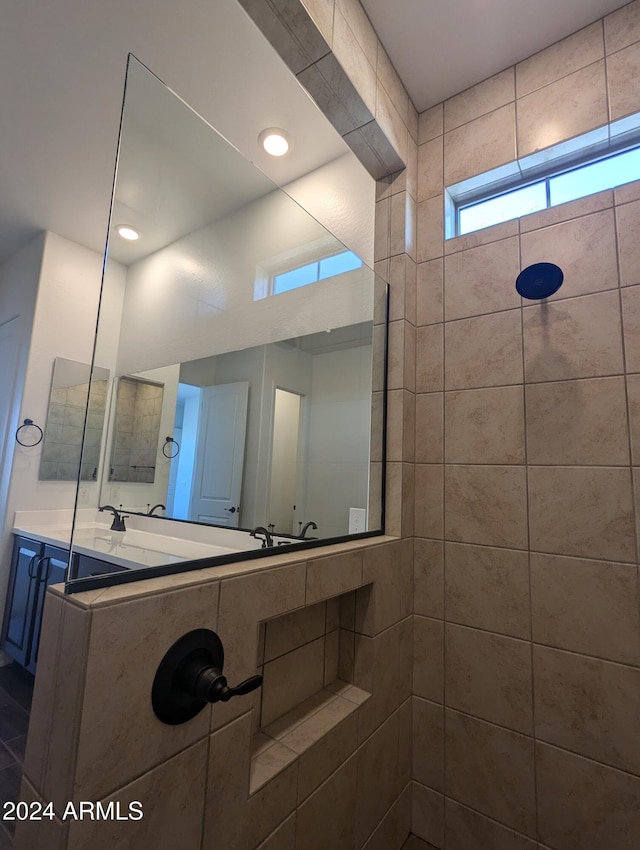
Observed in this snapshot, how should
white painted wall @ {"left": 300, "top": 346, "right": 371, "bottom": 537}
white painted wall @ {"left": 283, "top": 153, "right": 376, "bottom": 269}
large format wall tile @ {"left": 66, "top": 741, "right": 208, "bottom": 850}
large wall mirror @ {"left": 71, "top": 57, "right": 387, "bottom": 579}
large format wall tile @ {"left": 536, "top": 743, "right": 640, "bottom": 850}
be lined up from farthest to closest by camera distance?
1. white painted wall @ {"left": 283, "top": 153, "right": 376, "bottom": 269}
2. white painted wall @ {"left": 300, "top": 346, "right": 371, "bottom": 537}
3. large wall mirror @ {"left": 71, "top": 57, "right": 387, "bottom": 579}
4. large format wall tile @ {"left": 536, "top": 743, "right": 640, "bottom": 850}
5. large format wall tile @ {"left": 66, "top": 741, "right": 208, "bottom": 850}

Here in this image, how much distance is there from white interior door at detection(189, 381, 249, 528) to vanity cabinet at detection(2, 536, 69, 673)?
0.94m

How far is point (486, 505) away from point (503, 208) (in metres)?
1.21

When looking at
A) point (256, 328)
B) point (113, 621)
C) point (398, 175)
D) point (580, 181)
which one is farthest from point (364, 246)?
point (113, 621)

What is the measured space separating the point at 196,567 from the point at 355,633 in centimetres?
76

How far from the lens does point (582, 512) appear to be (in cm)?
129

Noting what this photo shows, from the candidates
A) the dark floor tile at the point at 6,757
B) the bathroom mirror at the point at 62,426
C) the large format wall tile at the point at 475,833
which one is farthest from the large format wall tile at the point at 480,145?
the dark floor tile at the point at 6,757

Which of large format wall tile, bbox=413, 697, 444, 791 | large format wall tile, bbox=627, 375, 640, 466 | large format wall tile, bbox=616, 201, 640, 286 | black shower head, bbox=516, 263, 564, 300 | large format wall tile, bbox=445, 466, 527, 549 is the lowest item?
large format wall tile, bbox=413, 697, 444, 791

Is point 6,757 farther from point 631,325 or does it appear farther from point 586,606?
point 631,325

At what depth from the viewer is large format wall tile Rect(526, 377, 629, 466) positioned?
126 cm

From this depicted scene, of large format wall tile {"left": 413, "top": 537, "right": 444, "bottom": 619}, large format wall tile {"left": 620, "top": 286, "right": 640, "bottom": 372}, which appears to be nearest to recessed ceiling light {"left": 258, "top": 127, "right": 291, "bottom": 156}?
large format wall tile {"left": 620, "top": 286, "right": 640, "bottom": 372}

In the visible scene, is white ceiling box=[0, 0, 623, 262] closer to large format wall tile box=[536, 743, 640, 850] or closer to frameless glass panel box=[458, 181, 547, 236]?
frameless glass panel box=[458, 181, 547, 236]

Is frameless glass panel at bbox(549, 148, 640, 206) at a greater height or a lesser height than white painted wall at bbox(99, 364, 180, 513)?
greater

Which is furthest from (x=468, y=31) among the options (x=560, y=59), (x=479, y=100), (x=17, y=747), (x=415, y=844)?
(x=17, y=747)

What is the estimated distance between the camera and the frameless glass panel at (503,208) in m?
1.55
